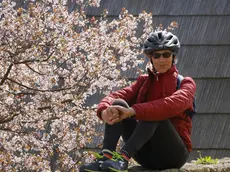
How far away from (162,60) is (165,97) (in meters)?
0.24

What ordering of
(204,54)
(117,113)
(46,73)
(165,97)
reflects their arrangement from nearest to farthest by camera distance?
(117,113) < (165,97) < (46,73) < (204,54)

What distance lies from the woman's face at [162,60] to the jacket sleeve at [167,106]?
17 cm

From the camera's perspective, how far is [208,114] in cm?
835

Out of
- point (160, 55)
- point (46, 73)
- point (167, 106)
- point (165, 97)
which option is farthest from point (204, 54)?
point (167, 106)

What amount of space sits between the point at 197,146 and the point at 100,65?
7.74ft

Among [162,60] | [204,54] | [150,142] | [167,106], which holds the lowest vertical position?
[150,142]

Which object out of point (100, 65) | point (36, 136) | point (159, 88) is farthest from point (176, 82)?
point (36, 136)

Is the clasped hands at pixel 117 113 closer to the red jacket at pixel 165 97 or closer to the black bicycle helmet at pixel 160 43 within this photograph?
the red jacket at pixel 165 97

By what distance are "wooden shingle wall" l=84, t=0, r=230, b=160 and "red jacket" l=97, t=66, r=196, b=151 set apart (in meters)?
4.24

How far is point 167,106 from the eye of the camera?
3725 millimetres

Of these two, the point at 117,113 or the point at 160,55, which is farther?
the point at 160,55

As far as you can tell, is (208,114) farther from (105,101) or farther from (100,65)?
(105,101)

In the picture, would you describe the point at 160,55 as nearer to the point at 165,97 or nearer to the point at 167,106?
the point at 165,97

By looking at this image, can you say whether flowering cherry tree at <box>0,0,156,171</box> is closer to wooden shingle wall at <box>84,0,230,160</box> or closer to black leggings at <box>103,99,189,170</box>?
wooden shingle wall at <box>84,0,230,160</box>
